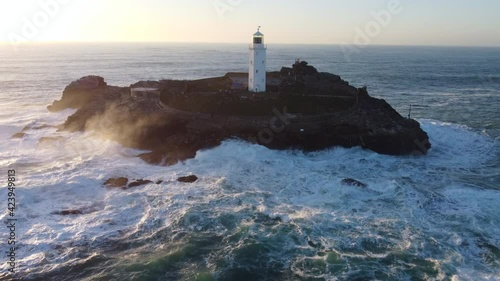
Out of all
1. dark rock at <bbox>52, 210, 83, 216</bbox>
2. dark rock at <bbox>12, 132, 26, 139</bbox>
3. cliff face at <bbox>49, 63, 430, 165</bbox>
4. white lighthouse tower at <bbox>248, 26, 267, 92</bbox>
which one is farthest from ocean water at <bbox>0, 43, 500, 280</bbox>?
white lighthouse tower at <bbox>248, 26, 267, 92</bbox>

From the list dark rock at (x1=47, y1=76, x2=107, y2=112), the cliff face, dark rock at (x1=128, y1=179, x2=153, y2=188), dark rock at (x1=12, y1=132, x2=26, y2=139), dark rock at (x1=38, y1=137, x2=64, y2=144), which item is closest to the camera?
dark rock at (x1=128, y1=179, x2=153, y2=188)

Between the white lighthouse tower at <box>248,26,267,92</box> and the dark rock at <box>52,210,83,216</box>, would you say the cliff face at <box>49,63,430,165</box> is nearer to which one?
the white lighthouse tower at <box>248,26,267,92</box>

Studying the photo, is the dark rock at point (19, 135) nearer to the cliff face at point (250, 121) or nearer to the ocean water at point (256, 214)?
the ocean water at point (256, 214)

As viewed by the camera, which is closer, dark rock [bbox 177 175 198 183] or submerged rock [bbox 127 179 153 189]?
submerged rock [bbox 127 179 153 189]

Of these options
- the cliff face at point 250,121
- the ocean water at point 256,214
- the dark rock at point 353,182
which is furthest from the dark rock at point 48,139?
the dark rock at point 353,182

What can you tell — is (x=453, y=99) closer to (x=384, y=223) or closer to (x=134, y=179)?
(x=384, y=223)

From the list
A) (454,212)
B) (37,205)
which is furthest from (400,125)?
(37,205)

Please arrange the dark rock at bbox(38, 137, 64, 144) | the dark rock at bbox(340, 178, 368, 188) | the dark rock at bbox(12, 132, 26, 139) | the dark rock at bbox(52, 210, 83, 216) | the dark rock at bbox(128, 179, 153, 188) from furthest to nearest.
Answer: the dark rock at bbox(12, 132, 26, 139)
the dark rock at bbox(38, 137, 64, 144)
the dark rock at bbox(128, 179, 153, 188)
the dark rock at bbox(340, 178, 368, 188)
the dark rock at bbox(52, 210, 83, 216)
